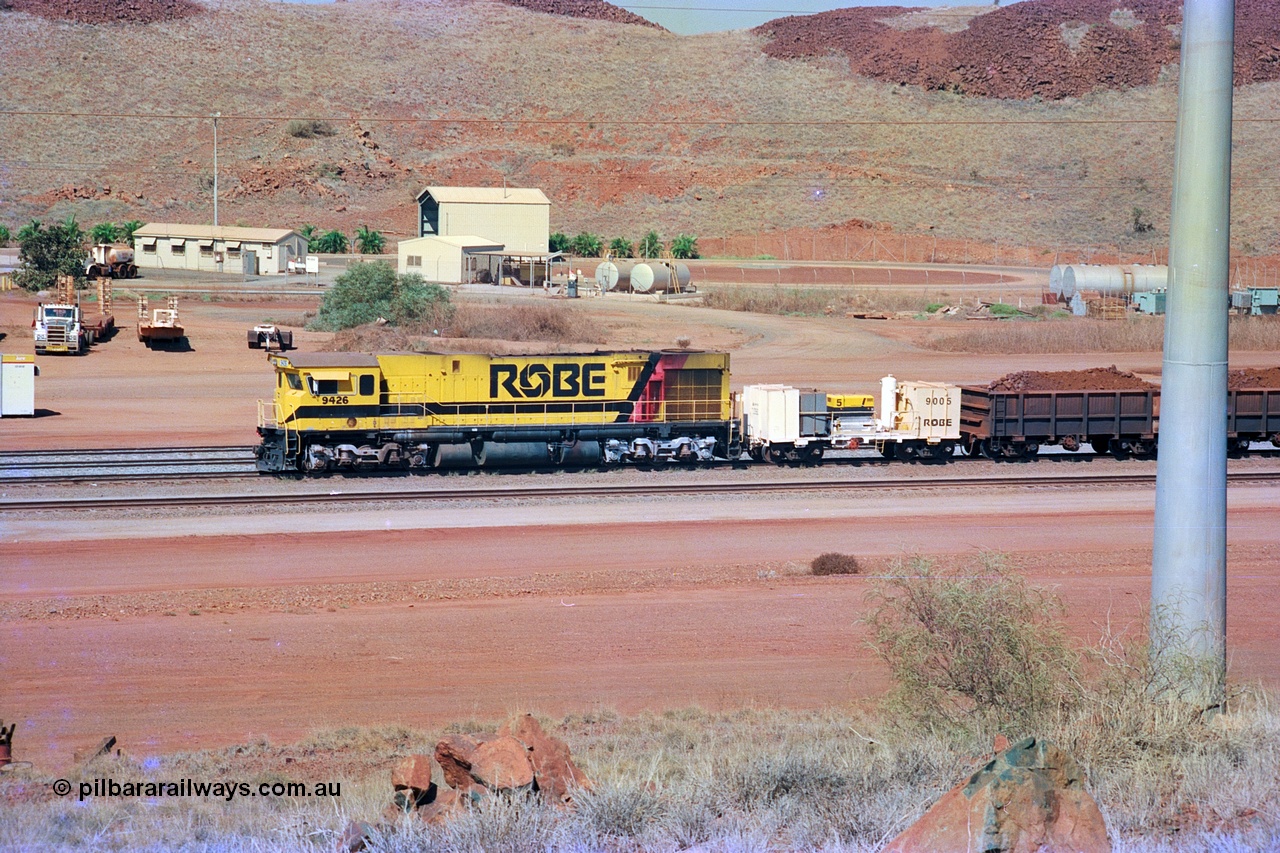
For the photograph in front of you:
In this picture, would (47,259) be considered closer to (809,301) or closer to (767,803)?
(809,301)

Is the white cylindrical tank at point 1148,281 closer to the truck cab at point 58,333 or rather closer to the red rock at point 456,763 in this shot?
the truck cab at point 58,333

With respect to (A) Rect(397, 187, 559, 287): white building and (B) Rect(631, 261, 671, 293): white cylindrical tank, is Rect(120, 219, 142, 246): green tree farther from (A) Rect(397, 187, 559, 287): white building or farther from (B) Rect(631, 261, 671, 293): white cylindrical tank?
(B) Rect(631, 261, 671, 293): white cylindrical tank

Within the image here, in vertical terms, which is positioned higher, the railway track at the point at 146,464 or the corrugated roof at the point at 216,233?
the corrugated roof at the point at 216,233

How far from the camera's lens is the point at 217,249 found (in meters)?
82.1

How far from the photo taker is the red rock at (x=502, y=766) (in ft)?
30.5

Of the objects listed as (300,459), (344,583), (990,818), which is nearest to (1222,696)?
(990,818)

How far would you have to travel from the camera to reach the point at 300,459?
30.3 m

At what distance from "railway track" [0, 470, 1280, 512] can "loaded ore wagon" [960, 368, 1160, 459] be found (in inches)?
85.4

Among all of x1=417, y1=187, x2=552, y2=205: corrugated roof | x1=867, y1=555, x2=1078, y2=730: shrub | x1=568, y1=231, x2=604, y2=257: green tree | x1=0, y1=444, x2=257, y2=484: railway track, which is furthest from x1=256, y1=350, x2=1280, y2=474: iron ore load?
x1=568, y1=231, x2=604, y2=257: green tree

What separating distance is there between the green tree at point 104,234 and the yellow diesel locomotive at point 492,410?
211 feet

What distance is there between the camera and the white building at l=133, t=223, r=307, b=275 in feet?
267

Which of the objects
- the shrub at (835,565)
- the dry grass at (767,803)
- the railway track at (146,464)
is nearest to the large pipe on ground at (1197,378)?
the dry grass at (767,803)

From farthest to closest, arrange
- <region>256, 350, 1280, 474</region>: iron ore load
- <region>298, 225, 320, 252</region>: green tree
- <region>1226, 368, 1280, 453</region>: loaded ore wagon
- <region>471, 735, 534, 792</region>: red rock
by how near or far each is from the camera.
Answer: <region>298, 225, 320, 252</region>: green tree → <region>1226, 368, 1280, 453</region>: loaded ore wagon → <region>256, 350, 1280, 474</region>: iron ore load → <region>471, 735, 534, 792</region>: red rock

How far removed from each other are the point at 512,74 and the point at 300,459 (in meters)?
118
